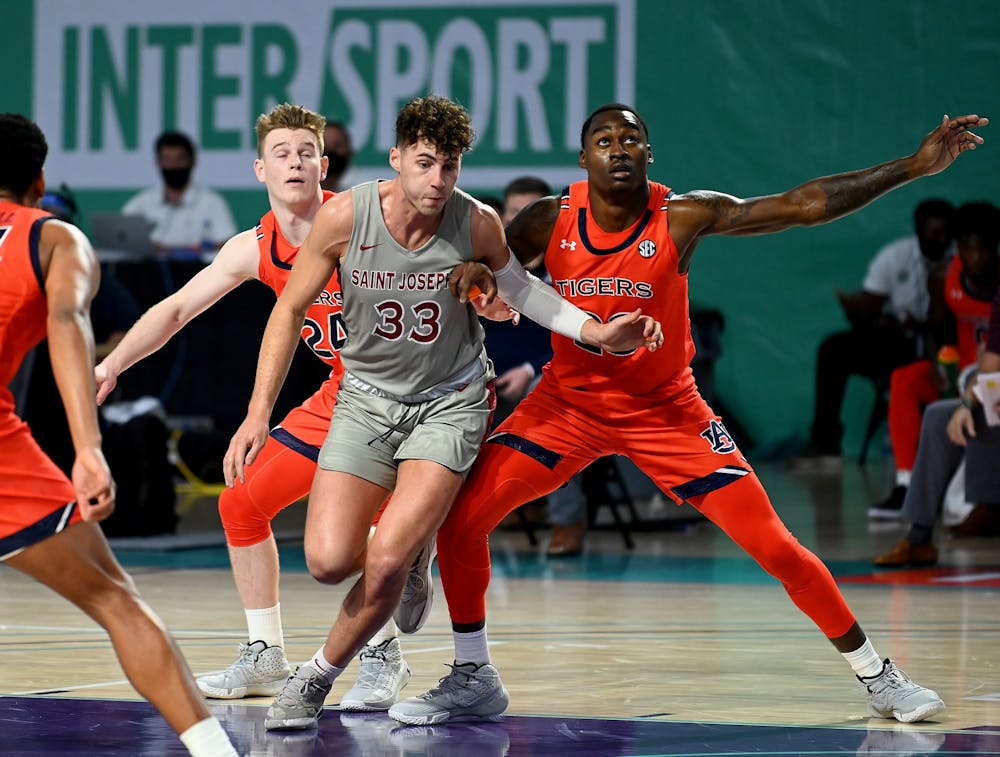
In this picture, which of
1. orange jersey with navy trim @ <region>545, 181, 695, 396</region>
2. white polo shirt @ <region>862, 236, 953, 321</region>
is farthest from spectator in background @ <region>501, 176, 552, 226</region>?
white polo shirt @ <region>862, 236, 953, 321</region>

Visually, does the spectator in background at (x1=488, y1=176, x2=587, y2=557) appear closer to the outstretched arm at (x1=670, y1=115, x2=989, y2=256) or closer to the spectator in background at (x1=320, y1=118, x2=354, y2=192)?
the spectator in background at (x1=320, y1=118, x2=354, y2=192)

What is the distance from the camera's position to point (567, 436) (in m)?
4.87

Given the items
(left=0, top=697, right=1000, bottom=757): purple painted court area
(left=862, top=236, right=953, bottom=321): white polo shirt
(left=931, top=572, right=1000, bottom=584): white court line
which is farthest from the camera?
(left=862, top=236, right=953, bottom=321): white polo shirt

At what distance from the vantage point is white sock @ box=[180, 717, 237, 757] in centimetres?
354

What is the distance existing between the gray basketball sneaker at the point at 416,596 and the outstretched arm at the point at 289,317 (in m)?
0.72

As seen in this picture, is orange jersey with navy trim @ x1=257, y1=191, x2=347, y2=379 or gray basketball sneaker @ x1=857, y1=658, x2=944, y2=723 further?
orange jersey with navy trim @ x1=257, y1=191, x2=347, y2=379

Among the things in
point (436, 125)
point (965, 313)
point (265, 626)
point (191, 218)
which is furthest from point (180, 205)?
point (436, 125)

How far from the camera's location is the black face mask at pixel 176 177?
12.8m

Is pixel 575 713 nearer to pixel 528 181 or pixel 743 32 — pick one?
pixel 528 181

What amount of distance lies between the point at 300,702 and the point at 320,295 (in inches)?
49.1

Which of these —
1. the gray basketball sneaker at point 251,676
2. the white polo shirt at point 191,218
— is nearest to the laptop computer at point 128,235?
the white polo shirt at point 191,218

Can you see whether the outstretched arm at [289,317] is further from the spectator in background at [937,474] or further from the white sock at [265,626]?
the spectator in background at [937,474]

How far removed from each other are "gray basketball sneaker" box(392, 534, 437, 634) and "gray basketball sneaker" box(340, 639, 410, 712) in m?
0.09

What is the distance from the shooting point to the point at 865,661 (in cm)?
477
